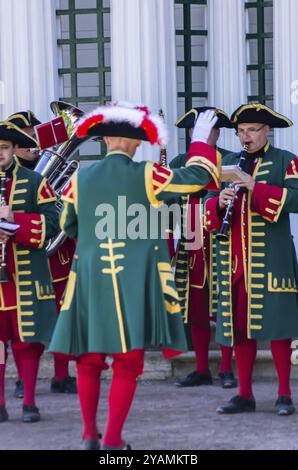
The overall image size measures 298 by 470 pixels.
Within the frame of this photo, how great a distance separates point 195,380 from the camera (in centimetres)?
948

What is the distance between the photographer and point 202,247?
31.2 feet

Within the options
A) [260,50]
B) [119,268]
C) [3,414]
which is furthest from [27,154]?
[260,50]

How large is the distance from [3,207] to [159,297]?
144 centimetres

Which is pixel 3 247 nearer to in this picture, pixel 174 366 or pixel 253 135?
pixel 253 135

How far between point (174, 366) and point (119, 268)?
290 centimetres

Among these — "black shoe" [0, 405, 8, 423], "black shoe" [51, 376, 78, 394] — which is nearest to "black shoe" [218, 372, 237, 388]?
"black shoe" [51, 376, 78, 394]

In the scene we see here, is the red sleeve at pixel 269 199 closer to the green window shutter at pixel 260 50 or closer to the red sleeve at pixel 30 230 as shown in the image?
the red sleeve at pixel 30 230

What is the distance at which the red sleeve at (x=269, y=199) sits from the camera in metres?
8.12

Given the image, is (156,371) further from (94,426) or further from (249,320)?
(94,426)

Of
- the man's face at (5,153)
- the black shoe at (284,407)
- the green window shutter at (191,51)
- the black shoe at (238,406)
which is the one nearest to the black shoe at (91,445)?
the black shoe at (238,406)

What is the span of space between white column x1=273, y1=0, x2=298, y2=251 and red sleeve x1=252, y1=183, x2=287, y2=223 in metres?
2.46

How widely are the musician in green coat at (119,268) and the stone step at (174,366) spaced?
8.48ft

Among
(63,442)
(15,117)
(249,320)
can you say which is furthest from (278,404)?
(15,117)

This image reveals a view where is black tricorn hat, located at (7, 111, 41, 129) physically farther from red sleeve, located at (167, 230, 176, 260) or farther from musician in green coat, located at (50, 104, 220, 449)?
musician in green coat, located at (50, 104, 220, 449)
